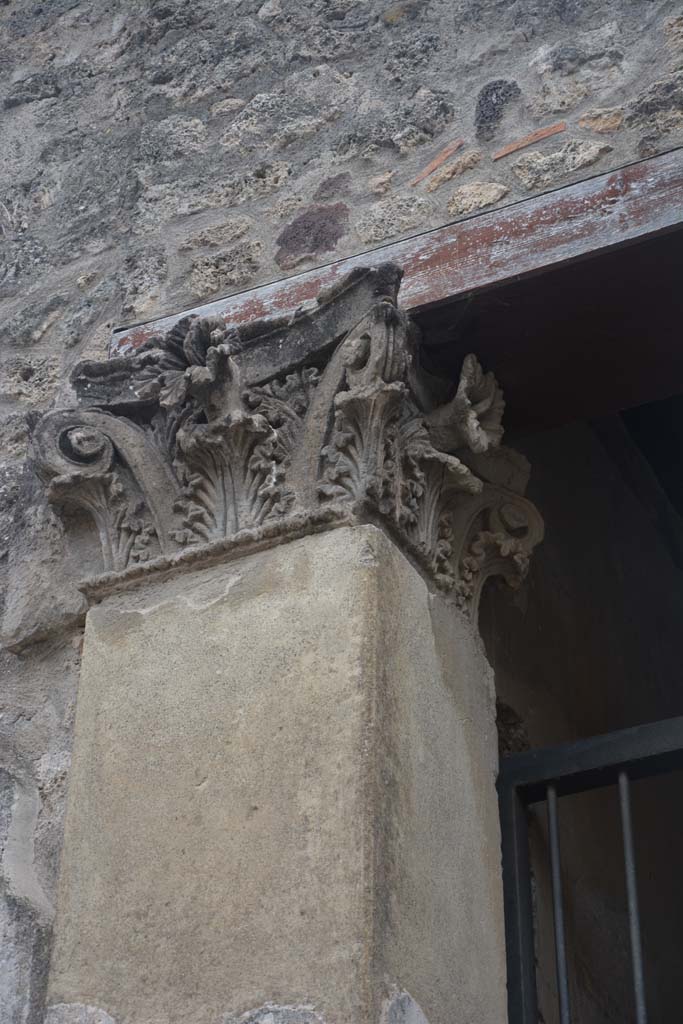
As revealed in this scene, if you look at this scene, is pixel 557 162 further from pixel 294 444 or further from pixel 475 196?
pixel 294 444

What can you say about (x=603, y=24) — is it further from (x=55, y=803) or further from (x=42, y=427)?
(x=55, y=803)

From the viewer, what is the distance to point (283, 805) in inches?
74.8

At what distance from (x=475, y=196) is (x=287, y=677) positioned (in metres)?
1.08

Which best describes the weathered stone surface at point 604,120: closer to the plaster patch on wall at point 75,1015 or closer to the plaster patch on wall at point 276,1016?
the plaster patch on wall at point 276,1016

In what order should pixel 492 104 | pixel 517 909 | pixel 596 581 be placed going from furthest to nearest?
pixel 596 581 < pixel 492 104 < pixel 517 909

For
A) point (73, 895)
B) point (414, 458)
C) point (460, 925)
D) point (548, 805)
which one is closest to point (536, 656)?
point (548, 805)

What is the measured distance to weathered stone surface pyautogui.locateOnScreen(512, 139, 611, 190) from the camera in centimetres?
249

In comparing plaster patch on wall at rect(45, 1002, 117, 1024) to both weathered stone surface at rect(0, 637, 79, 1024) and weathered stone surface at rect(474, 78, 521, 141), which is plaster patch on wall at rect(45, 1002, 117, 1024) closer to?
weathered stone surface at rect(0, 637, 79, 1024)

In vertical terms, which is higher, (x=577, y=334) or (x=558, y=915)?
(x=577, y=334)

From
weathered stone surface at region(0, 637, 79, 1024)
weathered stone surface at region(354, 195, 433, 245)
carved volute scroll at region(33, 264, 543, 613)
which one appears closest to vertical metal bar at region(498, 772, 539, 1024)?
carved volute scroll at region(33, 264, 543, 613)

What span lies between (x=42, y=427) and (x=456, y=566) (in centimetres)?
82

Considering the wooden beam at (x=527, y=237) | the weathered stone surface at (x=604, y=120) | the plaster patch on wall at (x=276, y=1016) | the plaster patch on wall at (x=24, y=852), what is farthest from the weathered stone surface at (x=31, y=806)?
the weathered stone surface at (x=604, y=120)

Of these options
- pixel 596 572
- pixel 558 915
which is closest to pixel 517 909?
pixel 558 915

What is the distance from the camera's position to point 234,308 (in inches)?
105
